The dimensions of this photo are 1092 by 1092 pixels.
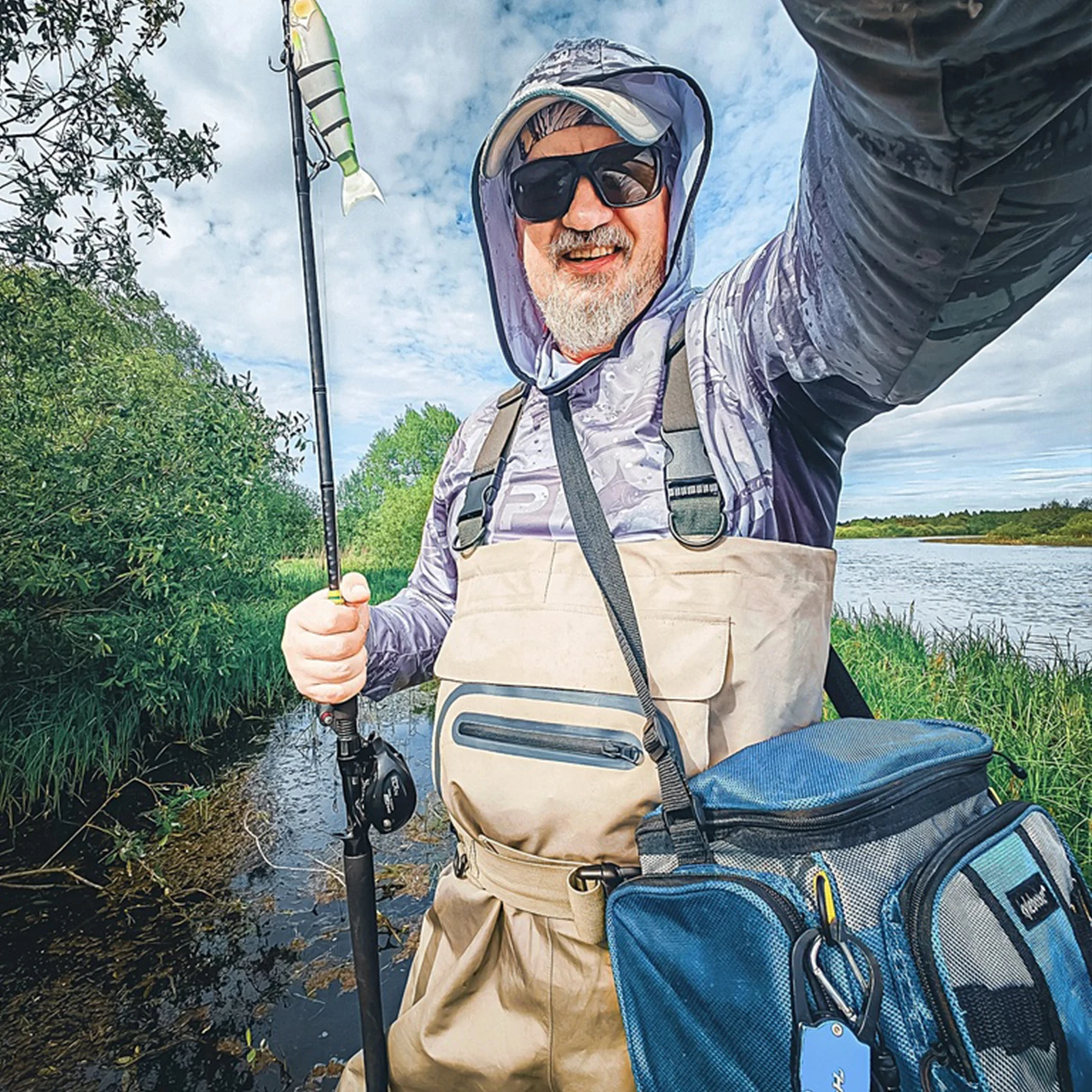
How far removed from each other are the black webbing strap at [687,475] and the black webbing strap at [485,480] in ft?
1.48

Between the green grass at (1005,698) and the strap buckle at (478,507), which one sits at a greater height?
the strap buckle at (478,507)

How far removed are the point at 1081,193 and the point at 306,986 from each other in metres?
4.01

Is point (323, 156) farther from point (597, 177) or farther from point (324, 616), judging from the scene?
point (324, 616)

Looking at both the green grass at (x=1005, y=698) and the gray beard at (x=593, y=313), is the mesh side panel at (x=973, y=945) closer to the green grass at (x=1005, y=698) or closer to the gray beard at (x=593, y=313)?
the gray beard at (x=593, y=313)

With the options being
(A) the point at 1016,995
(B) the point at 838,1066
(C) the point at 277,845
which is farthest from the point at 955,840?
(C) the point at 277,845

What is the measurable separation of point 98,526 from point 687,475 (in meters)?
5.52

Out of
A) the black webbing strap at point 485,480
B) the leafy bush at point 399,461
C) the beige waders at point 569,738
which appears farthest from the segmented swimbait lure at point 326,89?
the leafy bush at point 399,461

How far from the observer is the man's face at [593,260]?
1.67 metres

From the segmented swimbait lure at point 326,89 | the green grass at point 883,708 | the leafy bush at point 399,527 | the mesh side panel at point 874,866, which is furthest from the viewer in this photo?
the leafy bush at point 399,527

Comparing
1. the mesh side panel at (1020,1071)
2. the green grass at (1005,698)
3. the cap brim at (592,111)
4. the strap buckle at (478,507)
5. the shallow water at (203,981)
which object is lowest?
the shallow water at (203,981)

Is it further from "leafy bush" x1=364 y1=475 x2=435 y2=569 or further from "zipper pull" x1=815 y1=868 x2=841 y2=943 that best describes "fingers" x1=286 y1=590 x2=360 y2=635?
"leafy bush" x1=364 y1=475 x2=435 y2=569

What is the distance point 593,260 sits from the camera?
1.76 m

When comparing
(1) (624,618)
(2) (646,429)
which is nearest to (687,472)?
(2) (646,429)

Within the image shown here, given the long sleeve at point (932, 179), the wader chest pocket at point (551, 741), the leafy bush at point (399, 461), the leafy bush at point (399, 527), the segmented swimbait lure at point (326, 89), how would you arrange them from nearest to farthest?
the long sleeve at point (932, 179) < the wader chest pocket at point (551, 741) < the segmented swimbait lure at point (326, 89) < the leafy bush at point (399, 527) < the leafy bush at point (399, 461)
